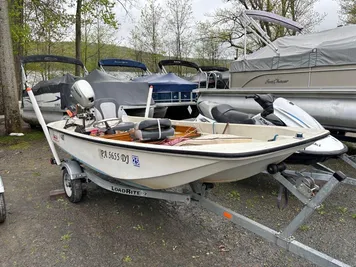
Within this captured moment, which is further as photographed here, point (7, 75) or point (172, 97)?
point (172, 97)

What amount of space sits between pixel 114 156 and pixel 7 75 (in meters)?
5.39

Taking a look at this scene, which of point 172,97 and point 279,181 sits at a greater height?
point 172,97

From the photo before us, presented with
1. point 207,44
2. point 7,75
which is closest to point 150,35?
point 207,44

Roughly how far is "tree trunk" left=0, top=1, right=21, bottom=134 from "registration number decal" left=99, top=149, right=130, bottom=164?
5148 millimetres

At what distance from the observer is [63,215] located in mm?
2951

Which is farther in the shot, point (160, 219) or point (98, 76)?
point (98, 76)

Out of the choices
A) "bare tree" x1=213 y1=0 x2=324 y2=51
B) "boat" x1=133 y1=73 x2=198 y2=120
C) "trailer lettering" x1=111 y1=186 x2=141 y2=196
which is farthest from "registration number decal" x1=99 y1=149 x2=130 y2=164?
"bare tree" x1=213 y1=0 x2=324 y2=51

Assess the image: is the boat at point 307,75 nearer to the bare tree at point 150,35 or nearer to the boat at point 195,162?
the boat at point 195,162

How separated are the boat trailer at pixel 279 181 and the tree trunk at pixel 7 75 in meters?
4.19

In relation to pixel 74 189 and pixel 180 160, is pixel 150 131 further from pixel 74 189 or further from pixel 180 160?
pixel 74 189

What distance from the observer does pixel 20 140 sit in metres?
6.44

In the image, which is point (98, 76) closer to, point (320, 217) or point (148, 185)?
point (148, 185)

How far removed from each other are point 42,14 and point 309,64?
25.1 feet

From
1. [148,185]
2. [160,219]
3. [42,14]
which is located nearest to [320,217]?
[160,219]
